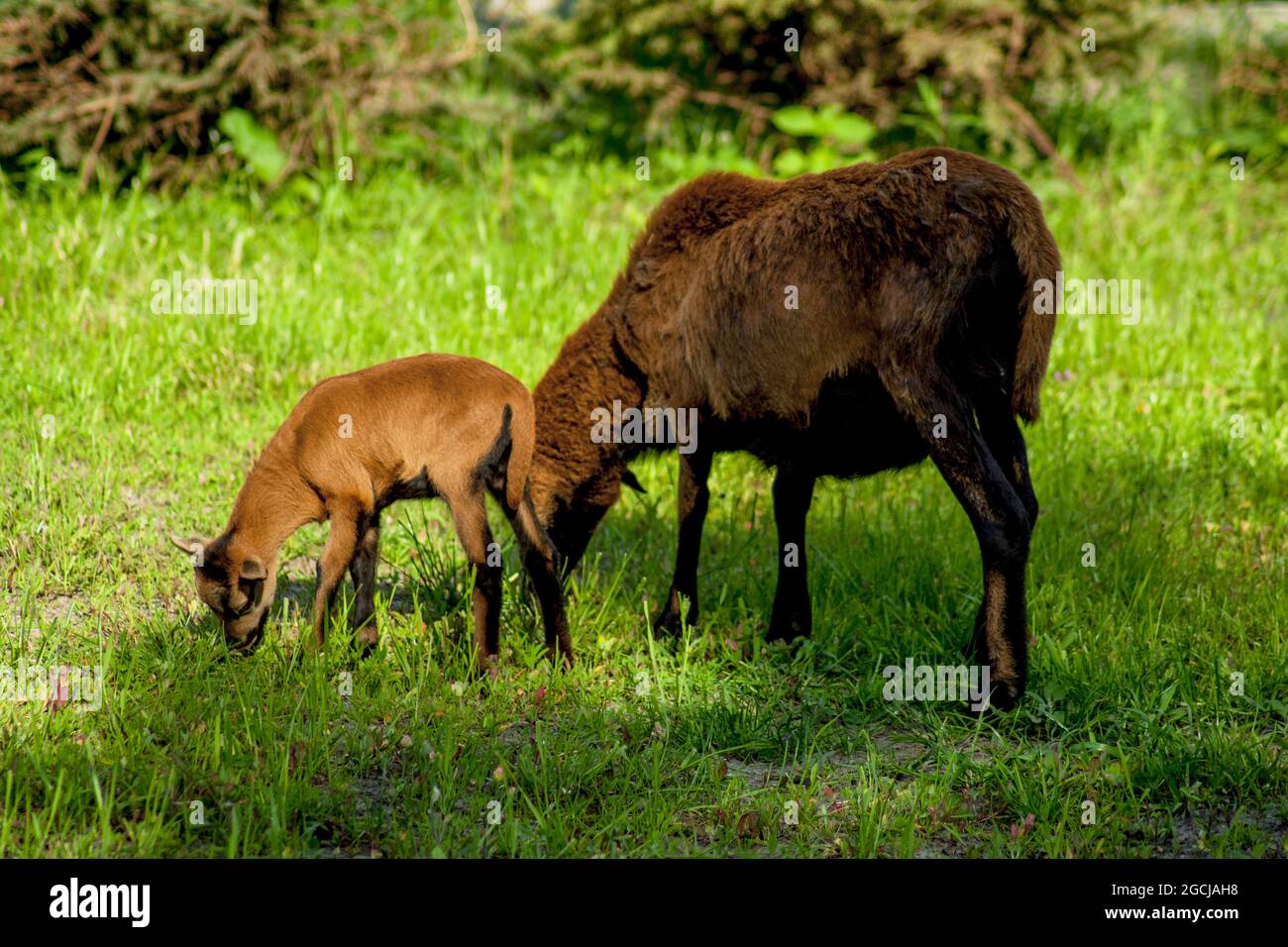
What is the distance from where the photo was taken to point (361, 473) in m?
5.00

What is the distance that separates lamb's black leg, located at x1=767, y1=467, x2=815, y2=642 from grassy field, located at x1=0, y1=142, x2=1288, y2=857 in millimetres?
118

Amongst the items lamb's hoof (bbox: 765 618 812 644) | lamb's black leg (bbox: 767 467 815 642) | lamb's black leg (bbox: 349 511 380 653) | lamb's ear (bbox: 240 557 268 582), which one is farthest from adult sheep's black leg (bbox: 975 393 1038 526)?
lamb's ear (bbox: 240 557 268 582)

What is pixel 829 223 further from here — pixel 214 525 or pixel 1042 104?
pixel 1042 104

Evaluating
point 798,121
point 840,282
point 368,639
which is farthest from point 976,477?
point 798,121

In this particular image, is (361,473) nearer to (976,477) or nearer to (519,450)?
(519,450)

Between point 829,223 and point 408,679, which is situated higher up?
point 829,223

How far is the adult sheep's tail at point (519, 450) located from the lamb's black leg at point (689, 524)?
27.3 inches

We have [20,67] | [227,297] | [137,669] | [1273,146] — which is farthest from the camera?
[1273,146]

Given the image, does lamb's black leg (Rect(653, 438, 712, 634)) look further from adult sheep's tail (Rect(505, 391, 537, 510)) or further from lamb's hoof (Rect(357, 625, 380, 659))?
lamb's hoof (Rect(357, 625, 380, 659))

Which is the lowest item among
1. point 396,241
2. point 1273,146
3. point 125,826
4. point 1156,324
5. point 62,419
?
point 125,826

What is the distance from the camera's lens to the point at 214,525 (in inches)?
244

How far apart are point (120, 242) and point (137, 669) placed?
4.07 metres

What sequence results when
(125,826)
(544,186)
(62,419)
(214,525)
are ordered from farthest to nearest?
(544,186)
(62,419)
(214,525)
(125,826)

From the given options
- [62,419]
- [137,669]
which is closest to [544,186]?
[62,419]
